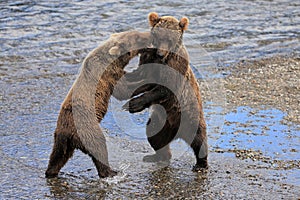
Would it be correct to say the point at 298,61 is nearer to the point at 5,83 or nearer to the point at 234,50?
the point at 234,50

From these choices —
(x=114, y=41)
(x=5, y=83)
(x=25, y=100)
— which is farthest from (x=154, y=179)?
(x=5, y=83)

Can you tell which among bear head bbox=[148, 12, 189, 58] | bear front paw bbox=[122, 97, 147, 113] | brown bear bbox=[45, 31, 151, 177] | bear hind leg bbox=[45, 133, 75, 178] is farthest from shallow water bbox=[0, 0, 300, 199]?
bear head bbox=[148, 12, 189, 58]

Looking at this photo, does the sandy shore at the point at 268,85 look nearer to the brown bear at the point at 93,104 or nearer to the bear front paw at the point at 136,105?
the bear front paw at the point at 136,105

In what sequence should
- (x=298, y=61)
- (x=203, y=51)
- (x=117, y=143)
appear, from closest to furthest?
(x=117, y=143) < (x=298, y=61) < (x=203, y=51)

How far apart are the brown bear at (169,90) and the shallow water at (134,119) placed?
14.6 inches

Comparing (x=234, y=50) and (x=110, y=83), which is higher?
(x=110, y=83)

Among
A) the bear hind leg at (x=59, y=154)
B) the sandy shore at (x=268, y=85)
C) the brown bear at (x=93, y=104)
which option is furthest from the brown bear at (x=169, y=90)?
the sandy shore at (x=268, y=85)

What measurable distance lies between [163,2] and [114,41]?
999 centimetres

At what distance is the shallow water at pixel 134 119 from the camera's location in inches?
213

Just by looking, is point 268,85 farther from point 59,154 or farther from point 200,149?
point 59,154

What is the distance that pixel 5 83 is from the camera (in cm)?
910

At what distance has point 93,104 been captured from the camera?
538cm

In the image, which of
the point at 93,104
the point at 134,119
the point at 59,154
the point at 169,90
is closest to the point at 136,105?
the point at 169,90

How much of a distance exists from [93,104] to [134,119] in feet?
6.82
